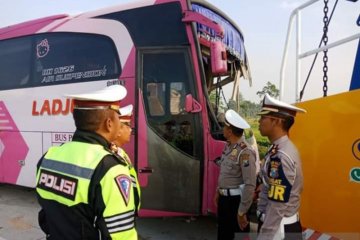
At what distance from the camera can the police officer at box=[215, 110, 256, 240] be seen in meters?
2.99

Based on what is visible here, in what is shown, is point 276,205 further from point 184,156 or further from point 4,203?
point 4,203

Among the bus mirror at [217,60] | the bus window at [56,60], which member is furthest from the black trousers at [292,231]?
the bus window at [56,60]

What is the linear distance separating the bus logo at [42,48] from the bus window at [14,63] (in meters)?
0.23

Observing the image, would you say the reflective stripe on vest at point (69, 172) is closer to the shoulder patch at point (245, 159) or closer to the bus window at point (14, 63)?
the shoulder patch at point (245, 159)

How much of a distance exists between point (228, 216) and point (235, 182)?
1.13ft

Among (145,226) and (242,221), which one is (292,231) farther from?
(145,226)

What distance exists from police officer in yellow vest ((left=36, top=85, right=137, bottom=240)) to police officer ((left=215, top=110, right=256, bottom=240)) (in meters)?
1.68

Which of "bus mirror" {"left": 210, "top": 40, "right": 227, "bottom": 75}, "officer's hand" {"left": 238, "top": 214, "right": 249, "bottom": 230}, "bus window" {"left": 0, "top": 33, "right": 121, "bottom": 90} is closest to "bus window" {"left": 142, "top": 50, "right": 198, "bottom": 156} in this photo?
"bus mirror" {"left": 210, "top": 40, "right": 227, "bottom": 75}

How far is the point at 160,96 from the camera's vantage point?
13.3ft

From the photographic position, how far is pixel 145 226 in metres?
4.56

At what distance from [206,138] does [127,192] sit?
2.49 meters

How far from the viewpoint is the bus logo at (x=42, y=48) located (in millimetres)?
5160

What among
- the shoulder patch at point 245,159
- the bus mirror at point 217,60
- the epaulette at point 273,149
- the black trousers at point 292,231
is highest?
the bus mirror at point 217,60

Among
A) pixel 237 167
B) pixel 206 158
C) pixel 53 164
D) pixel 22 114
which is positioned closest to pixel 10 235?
pixel 22 114
